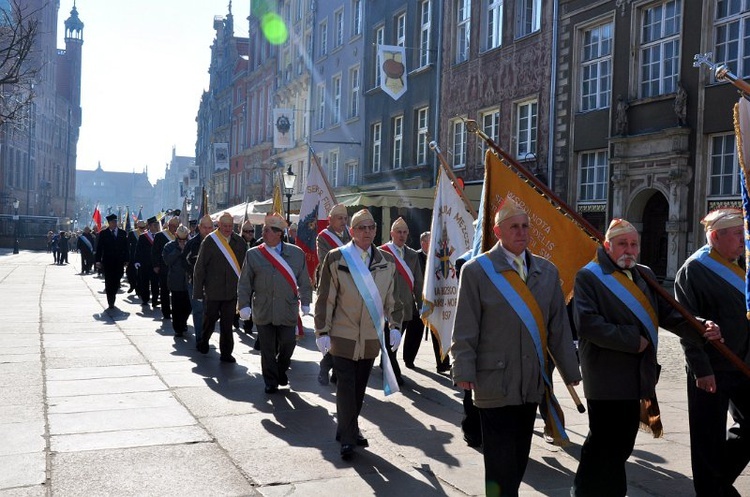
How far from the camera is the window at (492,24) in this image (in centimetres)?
2383

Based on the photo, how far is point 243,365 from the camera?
10375 mm

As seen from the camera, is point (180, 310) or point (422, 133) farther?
point (422, 133)

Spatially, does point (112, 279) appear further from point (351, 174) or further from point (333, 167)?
point (333, 167)

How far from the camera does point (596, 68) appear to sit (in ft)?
65.1

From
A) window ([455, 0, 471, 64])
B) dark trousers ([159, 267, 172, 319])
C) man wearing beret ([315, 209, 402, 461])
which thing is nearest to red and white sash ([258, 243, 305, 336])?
man wearing beret ([315, 209, 402, 461])

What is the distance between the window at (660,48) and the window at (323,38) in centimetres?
2285

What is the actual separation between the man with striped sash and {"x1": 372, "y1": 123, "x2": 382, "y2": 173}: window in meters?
27.7

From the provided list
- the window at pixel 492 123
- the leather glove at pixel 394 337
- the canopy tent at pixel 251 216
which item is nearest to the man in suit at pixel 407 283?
the leather glove at pixel 394 337

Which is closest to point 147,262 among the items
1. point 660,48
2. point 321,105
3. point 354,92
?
point 660,48

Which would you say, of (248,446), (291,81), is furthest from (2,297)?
(291,81)

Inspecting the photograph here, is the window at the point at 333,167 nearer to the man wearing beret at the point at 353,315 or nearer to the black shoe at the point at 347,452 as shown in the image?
the man wearing beret at the point at 353,315

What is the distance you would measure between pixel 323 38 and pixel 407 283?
105 ft

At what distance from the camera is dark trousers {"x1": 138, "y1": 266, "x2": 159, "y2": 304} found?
18.0 m

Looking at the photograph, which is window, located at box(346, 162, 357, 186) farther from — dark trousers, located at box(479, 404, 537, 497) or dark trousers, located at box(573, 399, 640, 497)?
dark trousers, located at box(479, 404, 537, 497)
